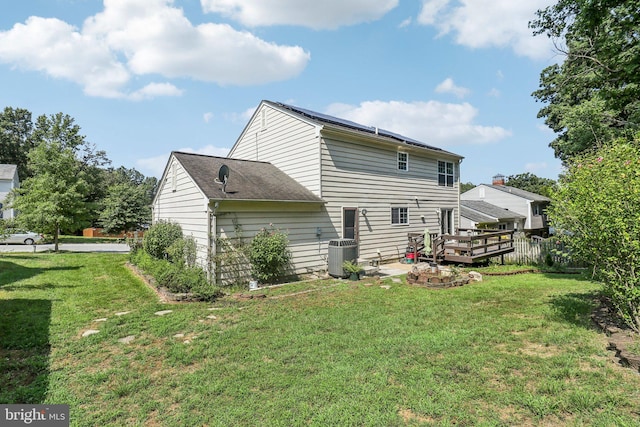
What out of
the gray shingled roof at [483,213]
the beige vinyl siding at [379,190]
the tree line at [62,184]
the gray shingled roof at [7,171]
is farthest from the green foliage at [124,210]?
the gray shingled roof at [483,213]

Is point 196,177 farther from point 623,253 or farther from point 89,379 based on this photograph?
point 623,253

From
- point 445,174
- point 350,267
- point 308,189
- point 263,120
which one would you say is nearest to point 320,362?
point 350,267

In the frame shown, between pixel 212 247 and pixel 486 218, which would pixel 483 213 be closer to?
pixel 486 218

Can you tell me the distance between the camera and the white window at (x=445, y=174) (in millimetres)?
16906

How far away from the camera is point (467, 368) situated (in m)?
3.90

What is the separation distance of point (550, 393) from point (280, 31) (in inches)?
536

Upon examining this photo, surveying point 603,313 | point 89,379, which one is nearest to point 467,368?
point 603,313

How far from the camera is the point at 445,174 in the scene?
17.2 metres

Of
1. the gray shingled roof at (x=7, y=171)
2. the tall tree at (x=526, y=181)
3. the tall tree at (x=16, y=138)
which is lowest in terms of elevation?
the gray shingled roof at (x=7, y=171)

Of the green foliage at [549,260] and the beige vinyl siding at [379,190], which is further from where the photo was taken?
the green foliage at [549,260]

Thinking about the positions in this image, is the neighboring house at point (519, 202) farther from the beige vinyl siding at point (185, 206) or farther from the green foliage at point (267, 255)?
the beige vinyl siding at point (185, 206)

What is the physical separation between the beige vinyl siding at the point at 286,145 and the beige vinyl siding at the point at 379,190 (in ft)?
1.77

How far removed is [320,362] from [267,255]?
5.59m

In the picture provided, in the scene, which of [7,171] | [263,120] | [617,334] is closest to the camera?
[617,334]
